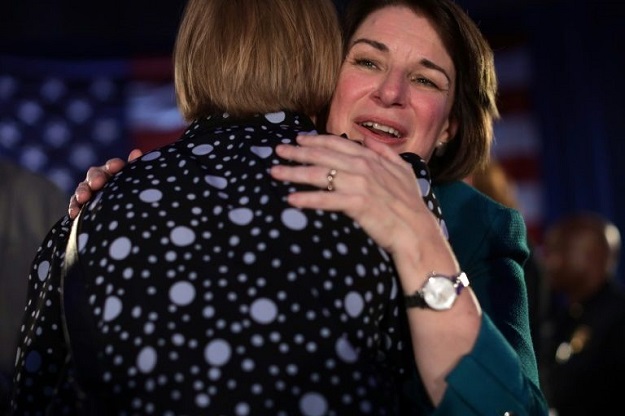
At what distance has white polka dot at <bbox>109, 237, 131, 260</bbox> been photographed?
1.44 meters

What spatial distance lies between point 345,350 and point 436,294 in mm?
212

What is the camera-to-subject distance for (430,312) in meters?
1.55

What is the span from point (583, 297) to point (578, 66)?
66.5 inches

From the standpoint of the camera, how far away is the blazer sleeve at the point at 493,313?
1.55 metres

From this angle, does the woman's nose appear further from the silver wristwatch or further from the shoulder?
the silver wristwatch

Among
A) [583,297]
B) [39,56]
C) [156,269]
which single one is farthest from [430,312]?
[39,56]

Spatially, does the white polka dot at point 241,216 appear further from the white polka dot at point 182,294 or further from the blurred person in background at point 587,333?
the blurred person in background at point 587,333

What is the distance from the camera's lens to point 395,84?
2.26 metres

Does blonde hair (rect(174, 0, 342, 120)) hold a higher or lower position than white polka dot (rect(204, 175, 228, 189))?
higher

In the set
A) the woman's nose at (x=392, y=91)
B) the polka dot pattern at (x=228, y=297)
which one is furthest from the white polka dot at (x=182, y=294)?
the woman's nose at (x=392, y=91)

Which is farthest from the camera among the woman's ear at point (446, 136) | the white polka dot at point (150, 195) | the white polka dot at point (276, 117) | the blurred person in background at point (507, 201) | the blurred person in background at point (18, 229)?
the blurred person in background at point (507, 201)

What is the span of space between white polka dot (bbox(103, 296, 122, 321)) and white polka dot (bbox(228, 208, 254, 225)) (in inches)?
7.2

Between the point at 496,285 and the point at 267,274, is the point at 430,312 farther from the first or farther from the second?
the point at 496,285

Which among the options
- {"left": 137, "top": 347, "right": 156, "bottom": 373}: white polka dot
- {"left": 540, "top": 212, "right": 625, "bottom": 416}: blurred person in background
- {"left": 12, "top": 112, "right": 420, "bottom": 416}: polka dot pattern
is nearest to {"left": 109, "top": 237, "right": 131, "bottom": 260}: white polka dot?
{"left": 12, "top": 112, "right": 420, "bottom": 416}: polka dot pattern
